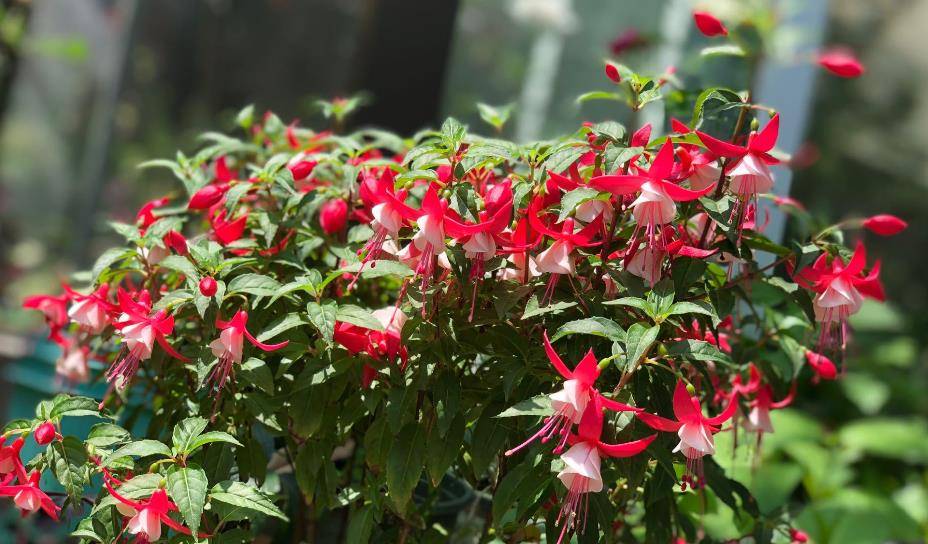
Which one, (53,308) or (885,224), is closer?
(885,224)

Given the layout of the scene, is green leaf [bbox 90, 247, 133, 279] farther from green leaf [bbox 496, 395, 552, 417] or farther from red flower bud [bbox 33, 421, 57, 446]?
green leaf [bbox 496, 395, 552, 417]

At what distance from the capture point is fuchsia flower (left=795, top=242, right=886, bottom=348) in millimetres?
987

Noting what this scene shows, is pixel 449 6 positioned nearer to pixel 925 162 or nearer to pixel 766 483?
pixel 766 483

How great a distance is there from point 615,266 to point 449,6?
1.98 m

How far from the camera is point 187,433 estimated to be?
980 millimetres

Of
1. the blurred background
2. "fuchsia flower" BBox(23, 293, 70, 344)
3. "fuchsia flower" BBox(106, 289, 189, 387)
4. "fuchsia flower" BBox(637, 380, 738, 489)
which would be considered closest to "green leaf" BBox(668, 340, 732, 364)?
"fuchsia flower" BBox(637, 380, 738, 489)

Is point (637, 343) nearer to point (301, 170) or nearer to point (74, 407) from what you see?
point (301, 170)

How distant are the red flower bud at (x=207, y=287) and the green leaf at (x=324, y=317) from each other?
0.31 feet

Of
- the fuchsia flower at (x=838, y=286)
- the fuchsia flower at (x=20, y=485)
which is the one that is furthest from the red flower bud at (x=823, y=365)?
the fuchsia flower at (x=20, y=485)

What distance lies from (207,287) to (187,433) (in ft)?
0.48

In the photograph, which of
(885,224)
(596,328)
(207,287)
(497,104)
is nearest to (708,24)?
(885,224)

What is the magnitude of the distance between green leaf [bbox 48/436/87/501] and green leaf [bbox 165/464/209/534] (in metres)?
0.10

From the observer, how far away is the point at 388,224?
0.91m

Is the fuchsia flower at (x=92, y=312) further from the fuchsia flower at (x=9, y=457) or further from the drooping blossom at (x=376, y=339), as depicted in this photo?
the drooping blossom at (x=376, y=339)
